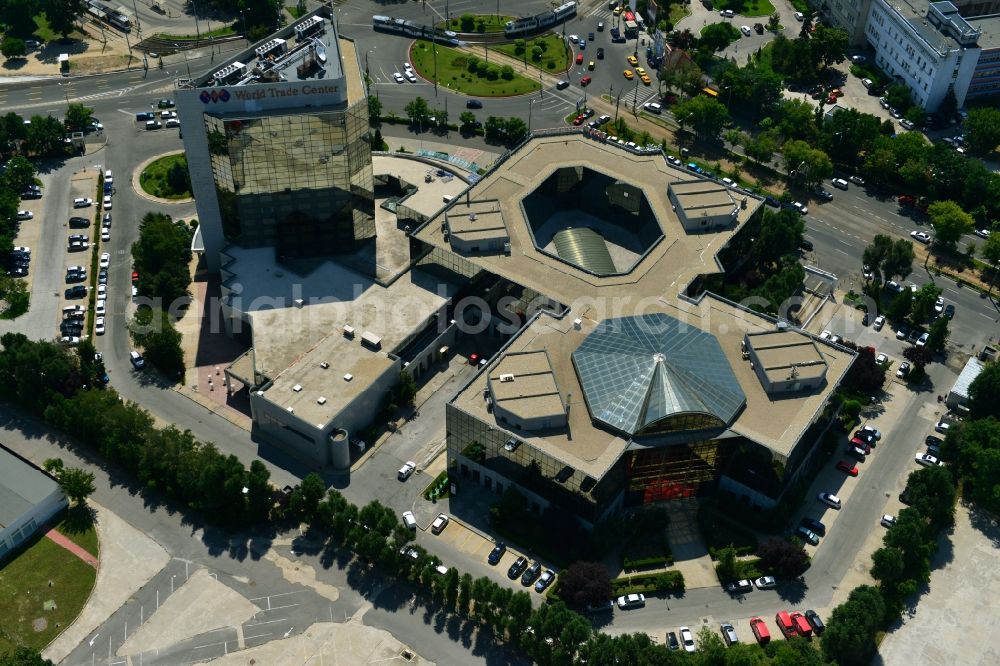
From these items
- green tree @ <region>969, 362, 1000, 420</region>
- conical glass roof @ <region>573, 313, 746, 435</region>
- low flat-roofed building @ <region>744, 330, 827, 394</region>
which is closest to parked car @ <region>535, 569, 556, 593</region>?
conical glass roof @ <region>573, 313, 746, 435</region>

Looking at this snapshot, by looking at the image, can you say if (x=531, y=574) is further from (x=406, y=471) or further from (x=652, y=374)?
(x=652, y=374)

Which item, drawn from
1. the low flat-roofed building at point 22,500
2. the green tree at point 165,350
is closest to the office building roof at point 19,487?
the low flat-roofed building at point 22,500

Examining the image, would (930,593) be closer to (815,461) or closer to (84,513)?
(815,461)

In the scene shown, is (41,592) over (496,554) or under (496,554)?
under

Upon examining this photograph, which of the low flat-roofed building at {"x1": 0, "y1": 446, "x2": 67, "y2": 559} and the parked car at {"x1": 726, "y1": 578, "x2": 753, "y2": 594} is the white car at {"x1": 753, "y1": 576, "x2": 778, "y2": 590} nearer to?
the parked car at {"x1": 726, "y1": 578, "x2": 753, "y2": 594}

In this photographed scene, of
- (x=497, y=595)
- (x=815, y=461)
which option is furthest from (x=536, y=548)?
(x=815, y=461)

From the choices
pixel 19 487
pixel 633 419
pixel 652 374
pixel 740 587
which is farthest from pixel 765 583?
pixel 19 487
